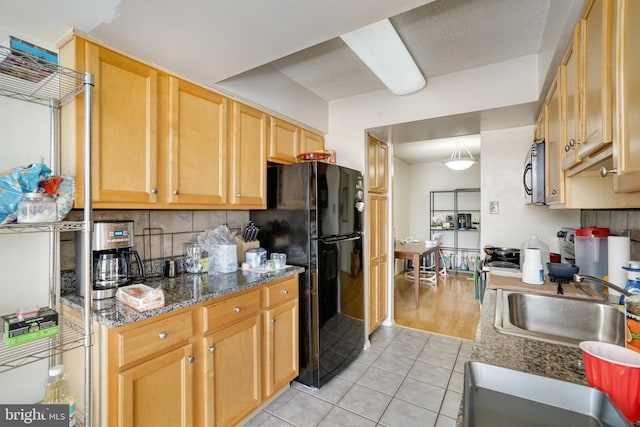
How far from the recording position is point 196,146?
1766mm

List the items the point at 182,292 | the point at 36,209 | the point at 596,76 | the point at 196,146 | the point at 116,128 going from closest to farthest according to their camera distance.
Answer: the point at 596,76 → the point at 36,209 → the point at 116,128 → the point at 182,292 → the point at 196,146

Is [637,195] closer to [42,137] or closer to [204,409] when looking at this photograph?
[204,409]

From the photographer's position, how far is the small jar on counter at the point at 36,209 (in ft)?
Answer: 3.34

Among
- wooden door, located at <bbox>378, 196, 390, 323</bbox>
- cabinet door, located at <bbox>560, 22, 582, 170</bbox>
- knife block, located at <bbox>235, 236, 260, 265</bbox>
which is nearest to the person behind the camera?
cabinet door, located at <bbox>560, 22, 582, 170</bbox>

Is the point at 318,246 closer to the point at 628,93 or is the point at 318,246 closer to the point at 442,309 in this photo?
the point at 628,93

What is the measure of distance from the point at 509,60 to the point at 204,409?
295 cm

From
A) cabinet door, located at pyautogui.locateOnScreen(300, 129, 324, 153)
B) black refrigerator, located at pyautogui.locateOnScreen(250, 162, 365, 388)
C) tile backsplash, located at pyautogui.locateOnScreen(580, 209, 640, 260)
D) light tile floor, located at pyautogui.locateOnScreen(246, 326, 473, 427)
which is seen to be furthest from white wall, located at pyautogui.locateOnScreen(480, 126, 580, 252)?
cabinet door, located at pyautogui.locateOnScreen(300, 129, 324, 153)

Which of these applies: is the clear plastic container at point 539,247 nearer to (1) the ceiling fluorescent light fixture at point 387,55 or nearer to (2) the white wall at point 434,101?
(2) the white wall at point 434,101

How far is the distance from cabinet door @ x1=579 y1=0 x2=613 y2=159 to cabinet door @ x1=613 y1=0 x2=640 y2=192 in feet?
0.41

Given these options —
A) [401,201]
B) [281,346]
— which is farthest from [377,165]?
[401,201]

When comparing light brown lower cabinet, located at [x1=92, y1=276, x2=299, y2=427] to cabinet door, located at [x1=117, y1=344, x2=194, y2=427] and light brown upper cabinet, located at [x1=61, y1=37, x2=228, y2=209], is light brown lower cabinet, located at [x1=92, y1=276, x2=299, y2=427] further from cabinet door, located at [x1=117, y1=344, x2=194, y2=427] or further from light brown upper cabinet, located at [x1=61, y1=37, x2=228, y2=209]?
light brown upper cabinet, located at [x1=61, y1=37, x2=228, y2=209]

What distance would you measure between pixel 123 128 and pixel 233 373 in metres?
1.40

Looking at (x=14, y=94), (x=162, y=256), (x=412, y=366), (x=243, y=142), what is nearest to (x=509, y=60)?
(x=243, y=142)

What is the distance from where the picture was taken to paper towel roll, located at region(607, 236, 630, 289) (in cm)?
140
